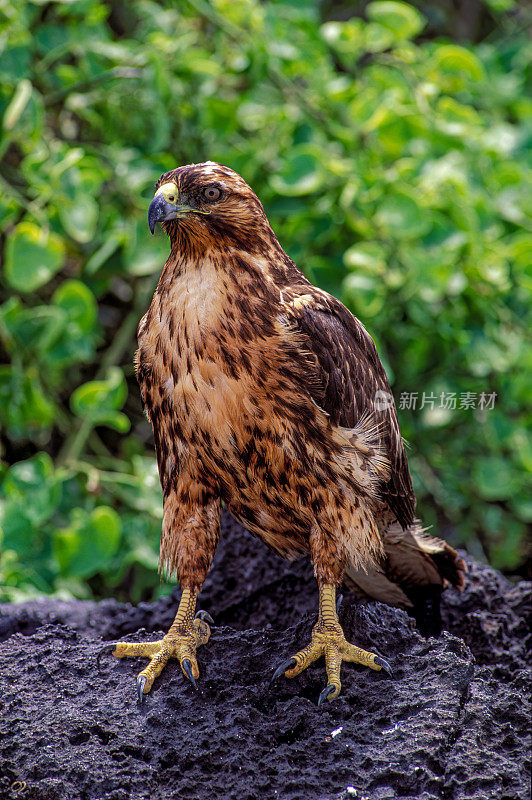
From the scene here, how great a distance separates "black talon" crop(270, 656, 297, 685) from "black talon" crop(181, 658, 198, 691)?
8.1 inches

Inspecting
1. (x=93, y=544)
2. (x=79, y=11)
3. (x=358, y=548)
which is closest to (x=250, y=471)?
(x=358, y=548)

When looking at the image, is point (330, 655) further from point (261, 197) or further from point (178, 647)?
point (261, 197)

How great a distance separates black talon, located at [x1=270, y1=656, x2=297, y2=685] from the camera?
2.32 meters

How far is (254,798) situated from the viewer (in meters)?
A: 1.99

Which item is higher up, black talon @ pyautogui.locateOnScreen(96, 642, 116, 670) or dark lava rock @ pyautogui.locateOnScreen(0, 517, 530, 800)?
dark lava rock @ pyautogui.locateOnScreen(0, 517, 530, 800)

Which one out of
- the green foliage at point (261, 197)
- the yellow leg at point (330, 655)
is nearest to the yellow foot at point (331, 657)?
the yellow leg at point (330, 655)

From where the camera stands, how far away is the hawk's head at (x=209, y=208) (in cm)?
230

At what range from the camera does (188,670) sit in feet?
7.73

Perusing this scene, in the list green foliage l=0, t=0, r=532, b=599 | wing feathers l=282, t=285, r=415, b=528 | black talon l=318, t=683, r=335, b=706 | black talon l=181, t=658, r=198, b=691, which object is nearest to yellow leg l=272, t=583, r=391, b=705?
black talon l=318, t=683, r=335, b=706

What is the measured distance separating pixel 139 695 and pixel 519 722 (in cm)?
95

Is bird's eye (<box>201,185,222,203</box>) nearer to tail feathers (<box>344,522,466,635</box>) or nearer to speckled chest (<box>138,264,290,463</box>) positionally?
speckled chest (<box>138,264,290,463</box>)

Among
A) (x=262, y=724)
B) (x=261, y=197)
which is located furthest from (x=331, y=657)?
(x=261, y=197)

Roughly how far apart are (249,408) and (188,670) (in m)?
0.71

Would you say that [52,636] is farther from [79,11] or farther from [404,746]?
[79,11]
